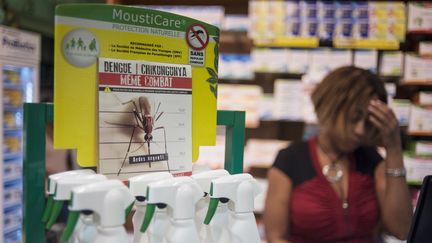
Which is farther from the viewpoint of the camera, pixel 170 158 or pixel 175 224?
pixel 170 158

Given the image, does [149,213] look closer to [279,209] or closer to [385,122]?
[279,209]

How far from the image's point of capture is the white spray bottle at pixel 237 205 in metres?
0.80

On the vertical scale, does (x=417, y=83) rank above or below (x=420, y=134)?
Answer: above

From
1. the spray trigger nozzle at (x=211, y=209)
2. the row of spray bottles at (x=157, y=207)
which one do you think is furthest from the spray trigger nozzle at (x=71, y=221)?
the spray trigger nozzle at (x=211, y=209)

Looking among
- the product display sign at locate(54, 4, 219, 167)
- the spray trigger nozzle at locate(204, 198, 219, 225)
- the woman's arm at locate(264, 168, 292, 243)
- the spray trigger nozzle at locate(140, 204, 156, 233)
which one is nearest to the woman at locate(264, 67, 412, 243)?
the woman's arm at locate(264, 168, 292, 243)

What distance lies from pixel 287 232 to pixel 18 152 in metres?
1.43

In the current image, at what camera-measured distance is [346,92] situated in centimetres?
187

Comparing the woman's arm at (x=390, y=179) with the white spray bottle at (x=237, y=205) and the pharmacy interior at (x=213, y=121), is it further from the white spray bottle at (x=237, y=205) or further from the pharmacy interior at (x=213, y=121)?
the white spray bottle at (x=237, y=205)

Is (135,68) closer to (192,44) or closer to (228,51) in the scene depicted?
(192,44)

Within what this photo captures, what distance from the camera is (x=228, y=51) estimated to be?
339 centimetres

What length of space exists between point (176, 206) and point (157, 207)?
0.04 meters

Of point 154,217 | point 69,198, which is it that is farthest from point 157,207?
point 69,198

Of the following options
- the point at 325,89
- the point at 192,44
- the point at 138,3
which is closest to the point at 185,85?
the point at 192,44

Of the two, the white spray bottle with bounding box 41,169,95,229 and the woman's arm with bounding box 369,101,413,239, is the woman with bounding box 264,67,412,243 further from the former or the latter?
the white spray bottle with bounding box 41,169,95,229
